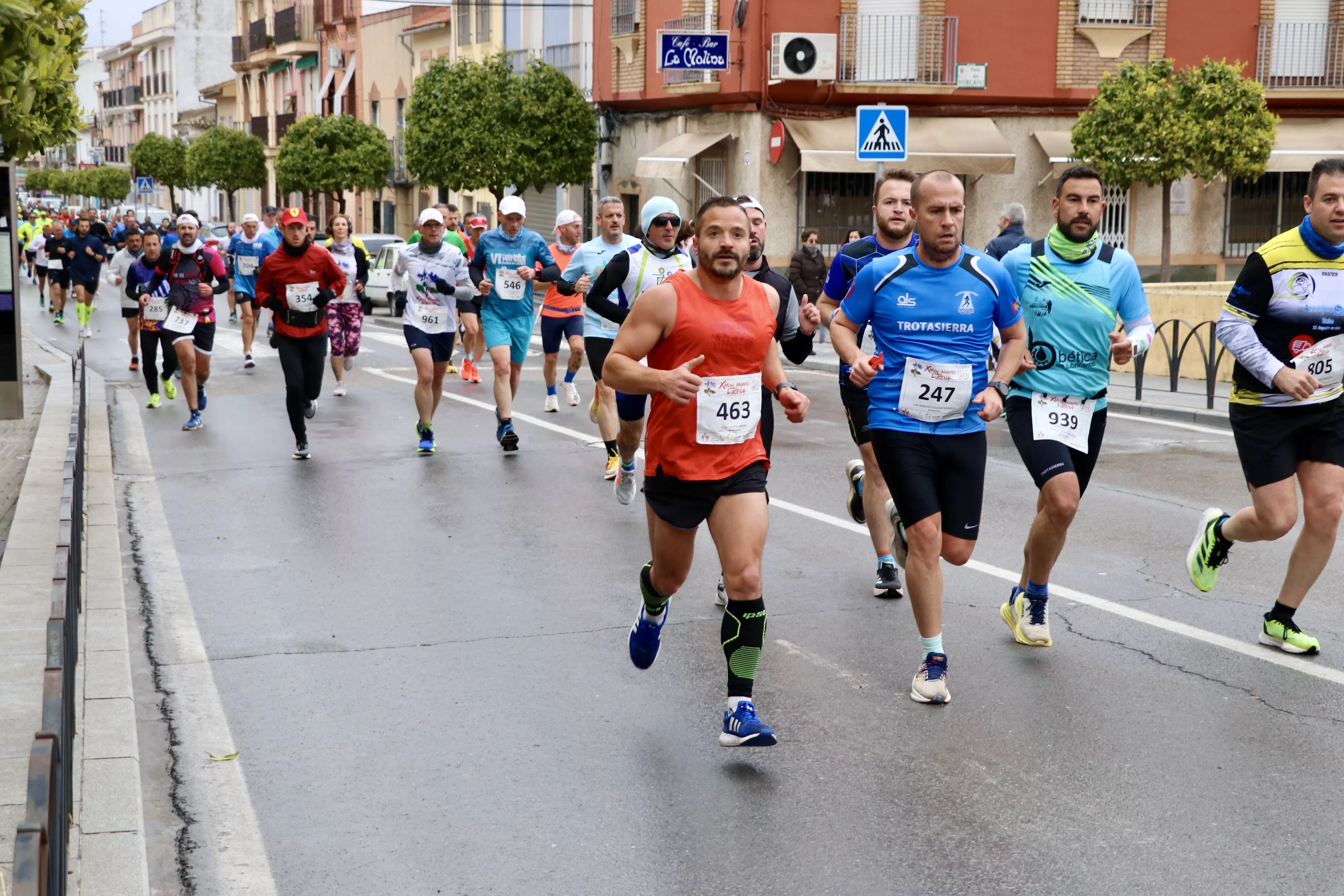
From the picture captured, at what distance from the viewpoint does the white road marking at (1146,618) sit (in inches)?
242

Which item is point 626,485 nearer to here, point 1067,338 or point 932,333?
point 1067,338

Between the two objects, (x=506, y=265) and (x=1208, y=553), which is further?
(x=506, y=265)

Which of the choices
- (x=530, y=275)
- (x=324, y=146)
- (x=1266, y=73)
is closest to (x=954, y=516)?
(x=530, y=275)

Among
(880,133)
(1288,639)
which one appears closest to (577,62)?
(880,133)

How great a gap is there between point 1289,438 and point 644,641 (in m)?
2.67

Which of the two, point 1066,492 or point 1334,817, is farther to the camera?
point 1066,492

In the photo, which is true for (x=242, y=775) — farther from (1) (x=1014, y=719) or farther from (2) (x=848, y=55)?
(2) (x=848, y=55)

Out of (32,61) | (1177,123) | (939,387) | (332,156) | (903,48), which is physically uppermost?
(903,48)

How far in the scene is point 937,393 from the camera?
18.9ft

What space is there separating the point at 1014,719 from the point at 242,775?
8.63 ft

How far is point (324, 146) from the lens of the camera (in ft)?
157

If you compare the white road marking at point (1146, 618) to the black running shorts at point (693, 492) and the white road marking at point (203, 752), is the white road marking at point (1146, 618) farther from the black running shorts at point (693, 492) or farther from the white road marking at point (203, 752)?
the white road marking at point (203, 752)

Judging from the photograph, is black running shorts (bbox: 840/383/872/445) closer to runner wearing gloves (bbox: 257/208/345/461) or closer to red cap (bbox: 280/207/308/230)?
runner wearing gloves (bbox: 257/208/345/461)

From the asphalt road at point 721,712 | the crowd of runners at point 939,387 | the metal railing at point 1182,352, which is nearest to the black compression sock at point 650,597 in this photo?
the crowd of runners at point 939,387
